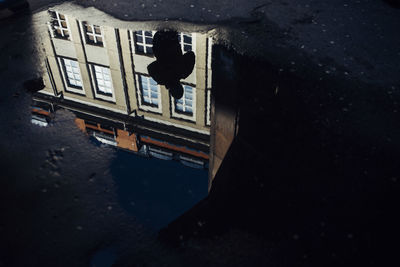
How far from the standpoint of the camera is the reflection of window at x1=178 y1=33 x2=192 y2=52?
6628 millimetres

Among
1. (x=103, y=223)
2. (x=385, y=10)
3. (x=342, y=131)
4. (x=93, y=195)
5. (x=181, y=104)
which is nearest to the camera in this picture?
(x=103, y=223)

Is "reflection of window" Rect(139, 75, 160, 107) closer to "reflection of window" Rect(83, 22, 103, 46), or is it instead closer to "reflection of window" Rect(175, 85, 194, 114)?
"reflection of window" Rect(175, 85, 194, 114)

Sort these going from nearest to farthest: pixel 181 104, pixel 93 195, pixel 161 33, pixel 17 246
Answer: pixel 17 246 < pixel 93 195 < pixel 181 104 < pixel 161 33

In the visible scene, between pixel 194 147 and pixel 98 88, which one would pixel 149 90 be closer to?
pixel 98 88

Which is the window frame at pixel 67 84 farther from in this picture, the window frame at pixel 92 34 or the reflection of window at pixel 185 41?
the reflection of window at pixel 185 41

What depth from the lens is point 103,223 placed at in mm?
3467

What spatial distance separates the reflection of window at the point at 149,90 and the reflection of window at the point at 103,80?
63cm

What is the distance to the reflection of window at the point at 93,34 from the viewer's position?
6809 millimetres

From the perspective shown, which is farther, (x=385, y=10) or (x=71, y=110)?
(x=385, y=10)

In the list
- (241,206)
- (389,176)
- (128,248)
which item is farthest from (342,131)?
(128,248)

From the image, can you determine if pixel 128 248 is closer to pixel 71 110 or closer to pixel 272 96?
pixel 71 110

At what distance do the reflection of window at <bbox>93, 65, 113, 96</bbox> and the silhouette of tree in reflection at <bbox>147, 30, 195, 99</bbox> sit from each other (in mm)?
869

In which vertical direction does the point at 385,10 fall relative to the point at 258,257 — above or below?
above

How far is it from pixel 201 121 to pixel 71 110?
7.41 feet
